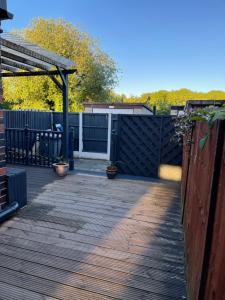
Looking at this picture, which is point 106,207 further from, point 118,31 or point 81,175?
point 118,31

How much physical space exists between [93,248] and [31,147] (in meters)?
4.27

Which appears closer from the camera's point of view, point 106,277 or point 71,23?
point 106,277

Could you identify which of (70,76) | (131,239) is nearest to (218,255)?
(131,239)

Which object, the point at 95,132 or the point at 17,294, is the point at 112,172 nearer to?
the point at 95,132

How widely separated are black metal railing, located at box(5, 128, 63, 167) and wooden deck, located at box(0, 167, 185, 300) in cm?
209

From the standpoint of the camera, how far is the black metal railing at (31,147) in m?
6.18

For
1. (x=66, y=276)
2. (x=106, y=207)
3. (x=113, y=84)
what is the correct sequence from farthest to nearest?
(x=113, y=84) → (x=106, y=207) → (x=66, y=276)

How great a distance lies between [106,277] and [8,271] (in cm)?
87

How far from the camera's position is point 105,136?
7.94 metres

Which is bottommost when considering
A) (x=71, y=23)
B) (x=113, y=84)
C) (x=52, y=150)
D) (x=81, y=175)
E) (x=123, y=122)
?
(x=81, y=175)

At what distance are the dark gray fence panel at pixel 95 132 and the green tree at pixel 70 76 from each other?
8.69 m

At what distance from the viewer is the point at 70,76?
15680 mm

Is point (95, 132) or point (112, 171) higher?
point (95, 132)

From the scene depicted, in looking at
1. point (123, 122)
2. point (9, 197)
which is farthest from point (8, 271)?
point (123, 122)
